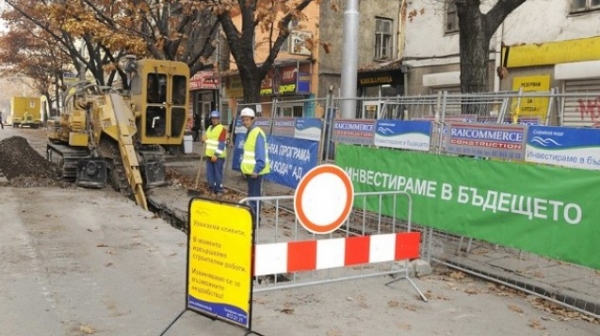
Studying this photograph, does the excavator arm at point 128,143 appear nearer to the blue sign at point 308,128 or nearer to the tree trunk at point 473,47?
the blue sign at point 308,128

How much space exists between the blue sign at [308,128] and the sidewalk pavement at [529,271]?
300cm

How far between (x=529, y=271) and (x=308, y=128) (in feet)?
15.0

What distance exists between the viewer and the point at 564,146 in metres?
5.72

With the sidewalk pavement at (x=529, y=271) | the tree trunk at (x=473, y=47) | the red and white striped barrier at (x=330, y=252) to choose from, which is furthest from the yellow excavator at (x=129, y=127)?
the red and white striped barrier at (x=330, y=252)

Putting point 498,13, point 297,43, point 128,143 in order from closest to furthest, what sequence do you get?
point 498,13 < point 128,143 < point 297,43

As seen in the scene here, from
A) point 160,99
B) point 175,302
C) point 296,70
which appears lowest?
point 175,302

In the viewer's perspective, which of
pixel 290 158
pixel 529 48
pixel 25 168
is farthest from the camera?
pixel 25 168

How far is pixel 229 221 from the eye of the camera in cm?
429

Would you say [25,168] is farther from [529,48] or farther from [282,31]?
[529,48]

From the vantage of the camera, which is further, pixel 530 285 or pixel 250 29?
pixel 250 29

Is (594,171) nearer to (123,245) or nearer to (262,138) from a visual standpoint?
(262,138)

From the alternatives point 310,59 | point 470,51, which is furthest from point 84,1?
point 470,51

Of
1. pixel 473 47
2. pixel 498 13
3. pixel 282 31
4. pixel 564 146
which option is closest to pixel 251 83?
pixel 282 31

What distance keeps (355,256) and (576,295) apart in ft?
7.69
